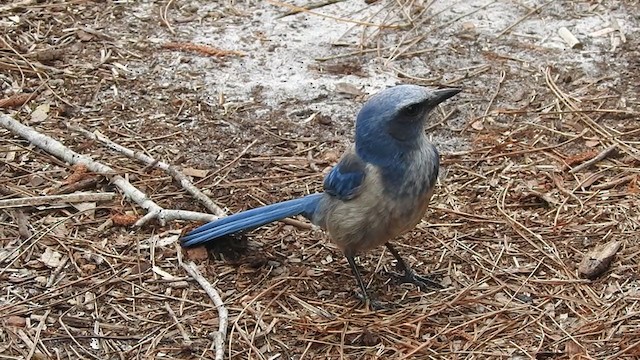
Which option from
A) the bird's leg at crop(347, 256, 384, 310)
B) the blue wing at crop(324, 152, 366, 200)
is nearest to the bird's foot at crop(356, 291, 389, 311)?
the bird's leg at crop(347, 256, 384, 310)

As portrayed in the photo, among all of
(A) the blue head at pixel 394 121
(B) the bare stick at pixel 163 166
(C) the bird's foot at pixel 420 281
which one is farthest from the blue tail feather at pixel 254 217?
(C) the bird's foot at pixel 420 281

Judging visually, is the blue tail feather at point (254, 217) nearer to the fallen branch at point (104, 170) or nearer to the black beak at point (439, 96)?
the fallen branch at point (104, 170)

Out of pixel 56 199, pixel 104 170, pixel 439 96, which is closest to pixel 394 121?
pixel 439 96

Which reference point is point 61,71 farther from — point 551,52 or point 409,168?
point 551,52

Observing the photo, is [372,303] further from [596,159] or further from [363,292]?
[596,159]

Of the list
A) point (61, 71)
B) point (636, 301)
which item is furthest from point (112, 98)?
point (636, 301)

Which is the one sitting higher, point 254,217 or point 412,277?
point 254,217

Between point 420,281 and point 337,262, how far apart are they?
482mm

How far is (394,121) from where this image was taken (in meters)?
4.52

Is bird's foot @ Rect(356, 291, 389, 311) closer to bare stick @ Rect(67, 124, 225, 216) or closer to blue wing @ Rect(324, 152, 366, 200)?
blue wing @ Rect(324, 152, 366, 200)

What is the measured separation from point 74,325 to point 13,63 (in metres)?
2.52

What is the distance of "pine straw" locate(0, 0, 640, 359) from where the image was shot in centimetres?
438

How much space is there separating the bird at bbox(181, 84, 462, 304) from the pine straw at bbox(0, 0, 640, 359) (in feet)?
1.20

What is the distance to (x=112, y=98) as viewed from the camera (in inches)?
242
